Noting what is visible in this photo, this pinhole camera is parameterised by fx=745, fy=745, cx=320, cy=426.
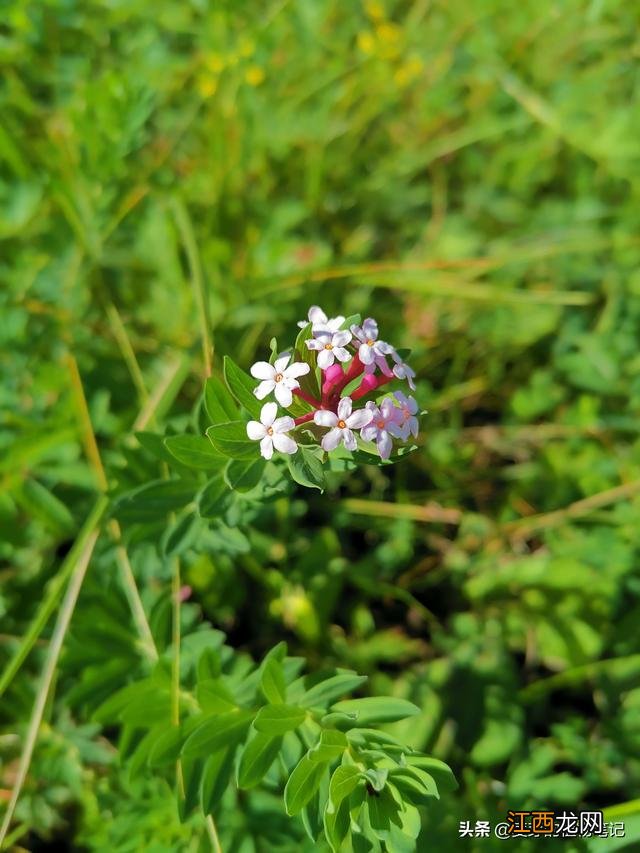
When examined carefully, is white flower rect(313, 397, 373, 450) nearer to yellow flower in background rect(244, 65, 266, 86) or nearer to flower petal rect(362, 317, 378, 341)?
flower petal rect(362, 317, 378, 341)

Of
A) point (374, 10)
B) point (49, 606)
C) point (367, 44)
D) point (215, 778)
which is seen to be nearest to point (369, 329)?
point (215, 778)

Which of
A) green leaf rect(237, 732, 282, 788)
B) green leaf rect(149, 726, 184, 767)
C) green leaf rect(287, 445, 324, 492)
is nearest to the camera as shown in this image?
green leaf rect(287, 445, 324, 492)

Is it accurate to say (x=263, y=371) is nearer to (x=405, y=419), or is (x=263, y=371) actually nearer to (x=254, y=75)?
(x=405, y=419)

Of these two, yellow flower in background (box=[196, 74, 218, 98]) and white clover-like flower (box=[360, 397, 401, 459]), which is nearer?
white clover-like flower (box=[360, 397, 401, 459])

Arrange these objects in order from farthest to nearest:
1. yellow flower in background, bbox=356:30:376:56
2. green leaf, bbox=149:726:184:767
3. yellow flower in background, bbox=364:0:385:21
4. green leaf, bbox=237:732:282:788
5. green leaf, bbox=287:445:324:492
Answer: yellow flower in background, bbox=364:0:385:21
yellow flower in background, bbox=356:30:376:56
green leaf, bbox=149:726:184:767
green leaf, bbox=237:732:282:788
green leaf, bbox=287:445:324:492

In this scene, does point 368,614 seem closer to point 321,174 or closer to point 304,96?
point 321,174

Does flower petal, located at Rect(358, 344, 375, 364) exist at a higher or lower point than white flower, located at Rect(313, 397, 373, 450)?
higher

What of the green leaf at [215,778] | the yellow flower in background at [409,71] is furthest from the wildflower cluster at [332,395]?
the yellow flower in background at [409,71]

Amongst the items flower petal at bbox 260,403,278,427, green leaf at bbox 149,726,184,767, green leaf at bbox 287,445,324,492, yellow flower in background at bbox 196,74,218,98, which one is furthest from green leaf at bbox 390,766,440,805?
yellow flower in background at bbox 196,74,218,98
